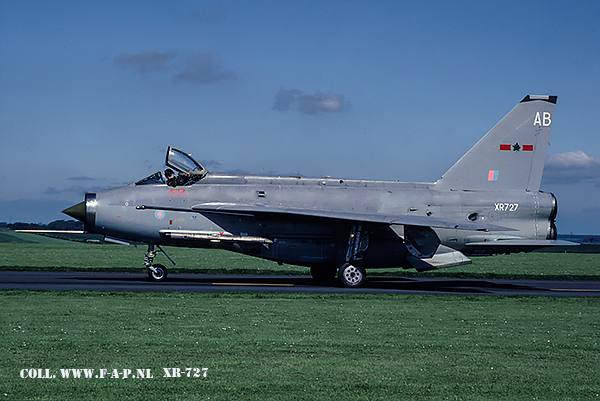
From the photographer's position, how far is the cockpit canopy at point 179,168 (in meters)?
20.2

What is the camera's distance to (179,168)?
66.5ft

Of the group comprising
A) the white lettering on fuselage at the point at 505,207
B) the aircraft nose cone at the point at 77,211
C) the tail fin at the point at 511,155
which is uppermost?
the tail fin at the point at 511,155

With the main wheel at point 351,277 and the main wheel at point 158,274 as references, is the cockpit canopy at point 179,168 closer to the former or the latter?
the main wheel at point 158,274

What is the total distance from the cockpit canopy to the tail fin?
337 inches

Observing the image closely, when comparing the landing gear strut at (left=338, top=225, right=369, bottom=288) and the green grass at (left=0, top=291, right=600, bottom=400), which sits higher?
the landing gear strut at (left=338, top=225, right=369, bottom=288)

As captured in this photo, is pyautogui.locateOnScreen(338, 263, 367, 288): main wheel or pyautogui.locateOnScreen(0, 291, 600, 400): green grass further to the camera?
pyautogui.locateOnScreen(338, 263, 367, 288): main wheel

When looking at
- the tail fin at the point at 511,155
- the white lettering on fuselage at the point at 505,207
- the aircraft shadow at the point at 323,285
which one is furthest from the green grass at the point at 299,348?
the tail fin at the point at 511,155

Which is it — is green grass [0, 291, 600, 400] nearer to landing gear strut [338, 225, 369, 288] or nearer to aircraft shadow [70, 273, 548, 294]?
aircraft shadow [70, 273, 548, 294]

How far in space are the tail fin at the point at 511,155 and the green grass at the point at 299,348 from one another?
332 inches

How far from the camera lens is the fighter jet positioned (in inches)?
772

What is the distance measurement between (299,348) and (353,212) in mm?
12023

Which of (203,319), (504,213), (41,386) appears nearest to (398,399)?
(41,386)

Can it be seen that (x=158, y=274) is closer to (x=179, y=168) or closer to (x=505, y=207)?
(x=179, y=168)

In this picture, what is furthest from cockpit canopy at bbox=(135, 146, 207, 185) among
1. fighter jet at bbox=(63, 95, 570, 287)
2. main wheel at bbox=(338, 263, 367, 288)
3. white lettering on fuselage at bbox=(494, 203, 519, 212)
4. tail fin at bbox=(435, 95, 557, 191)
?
white lettering on fuselage at bbox=(494, 203, 519, 212)
